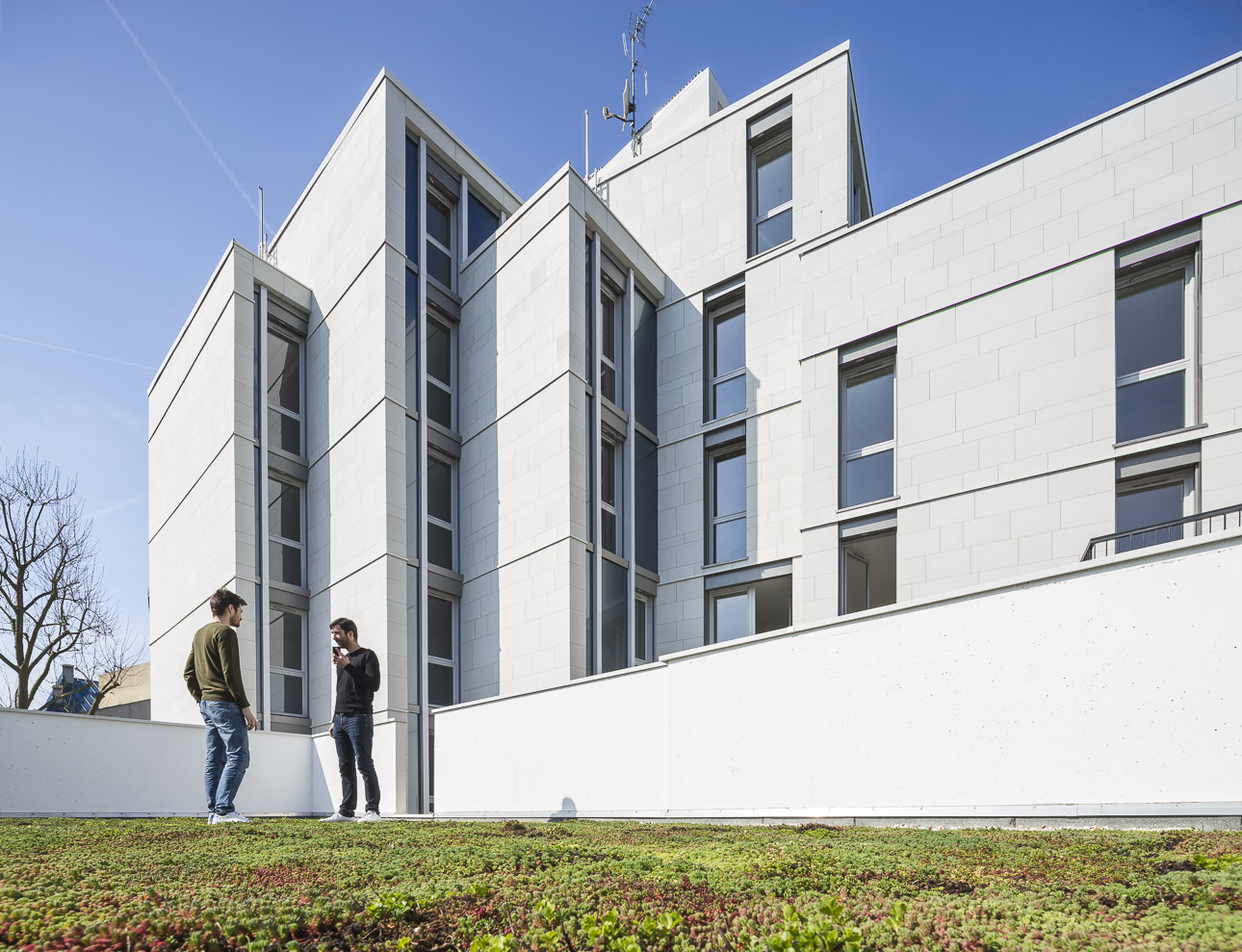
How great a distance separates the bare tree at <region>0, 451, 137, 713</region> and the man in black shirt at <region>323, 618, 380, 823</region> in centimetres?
1831

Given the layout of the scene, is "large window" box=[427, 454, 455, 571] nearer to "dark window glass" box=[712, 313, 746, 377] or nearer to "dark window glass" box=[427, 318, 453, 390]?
"dark window glass" box=[427, 318, 453, 390]

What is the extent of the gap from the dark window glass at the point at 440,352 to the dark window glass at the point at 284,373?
3259 mm

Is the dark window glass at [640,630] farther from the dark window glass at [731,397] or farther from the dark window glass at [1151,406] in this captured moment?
the dark window glass at [1151,406]

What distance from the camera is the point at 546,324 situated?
46.9ft

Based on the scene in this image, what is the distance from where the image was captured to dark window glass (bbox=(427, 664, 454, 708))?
14.2m

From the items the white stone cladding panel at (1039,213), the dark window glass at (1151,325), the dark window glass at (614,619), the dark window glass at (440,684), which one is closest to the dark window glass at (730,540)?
the dark window glass at (614,619)

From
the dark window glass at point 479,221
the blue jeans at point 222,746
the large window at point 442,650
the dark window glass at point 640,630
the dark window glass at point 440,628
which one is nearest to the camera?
the blue jeans at point 222,746

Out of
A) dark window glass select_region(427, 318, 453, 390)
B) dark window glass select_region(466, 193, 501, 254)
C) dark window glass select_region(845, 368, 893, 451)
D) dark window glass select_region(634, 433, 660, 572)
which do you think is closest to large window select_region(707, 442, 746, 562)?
dark window glass select_region(634, 433, 660, 572)

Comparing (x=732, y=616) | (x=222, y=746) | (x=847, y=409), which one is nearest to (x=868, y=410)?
(x=847, y=409)

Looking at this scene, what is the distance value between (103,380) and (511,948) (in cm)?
2750

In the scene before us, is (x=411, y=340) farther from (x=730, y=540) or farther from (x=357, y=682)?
(x=357, y=682)

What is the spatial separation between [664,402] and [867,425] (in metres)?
4.76

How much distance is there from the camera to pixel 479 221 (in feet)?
57.4

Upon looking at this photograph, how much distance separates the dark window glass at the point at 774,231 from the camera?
1591 centimetres
